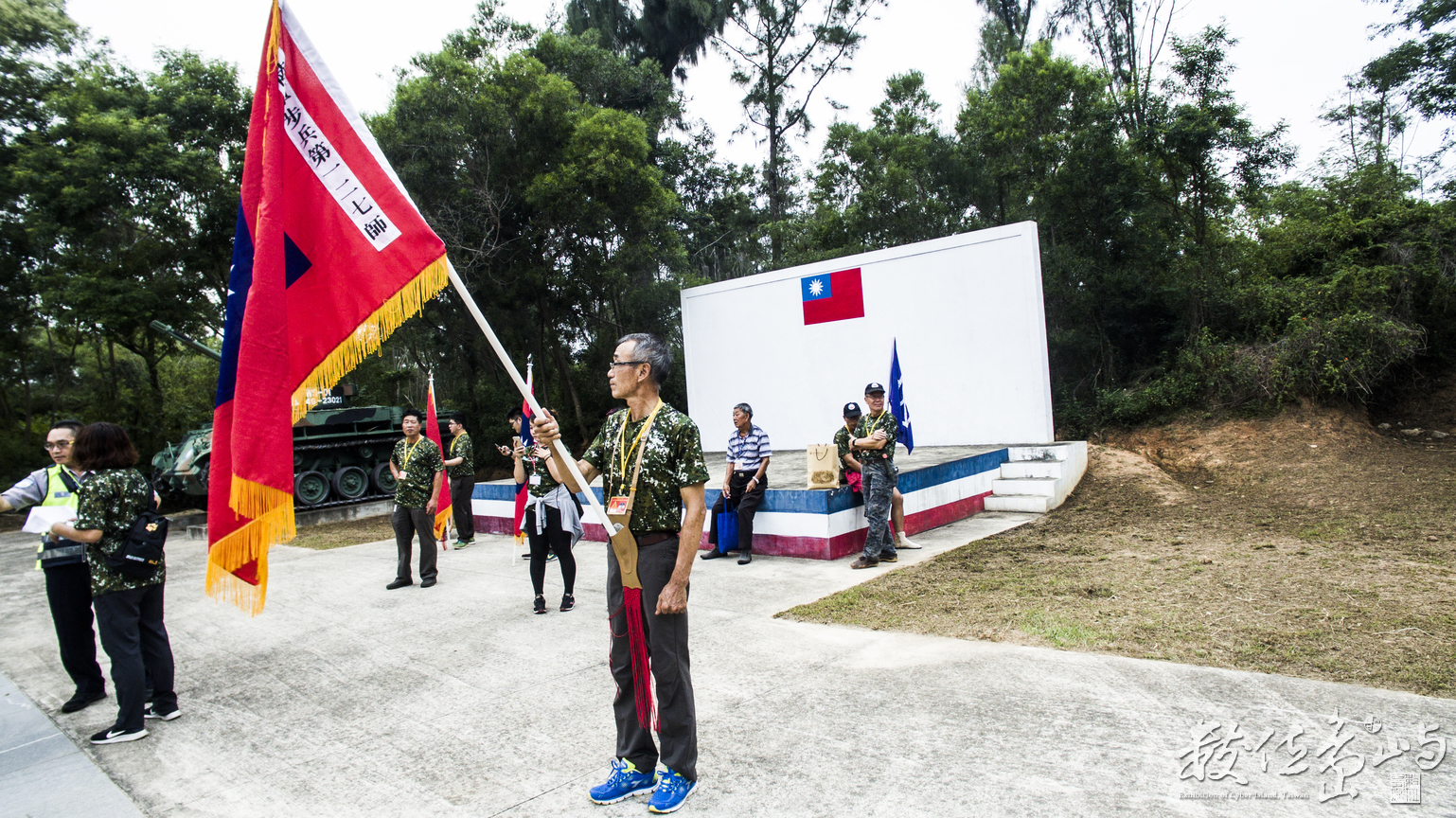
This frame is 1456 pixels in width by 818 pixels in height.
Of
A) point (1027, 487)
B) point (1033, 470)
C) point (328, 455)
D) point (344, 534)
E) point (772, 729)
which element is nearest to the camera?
point (772, 729)

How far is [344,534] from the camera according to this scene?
12.3m

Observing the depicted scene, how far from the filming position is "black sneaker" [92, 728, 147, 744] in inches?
147

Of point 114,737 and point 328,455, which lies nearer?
point 114,737

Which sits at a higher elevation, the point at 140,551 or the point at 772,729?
the point at 140,551

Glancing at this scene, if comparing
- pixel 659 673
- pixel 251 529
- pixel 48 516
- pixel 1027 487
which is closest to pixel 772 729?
pixel 659 673

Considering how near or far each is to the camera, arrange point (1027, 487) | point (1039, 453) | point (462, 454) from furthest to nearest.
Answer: point (1039, 453)
point (1027, 487)
point (462, 454)

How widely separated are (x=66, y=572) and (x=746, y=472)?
5.03m

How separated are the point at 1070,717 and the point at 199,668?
5.07 meters

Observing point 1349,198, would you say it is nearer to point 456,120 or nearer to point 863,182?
point 863,182

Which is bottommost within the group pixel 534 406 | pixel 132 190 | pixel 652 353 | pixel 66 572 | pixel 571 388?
pixel 66 572

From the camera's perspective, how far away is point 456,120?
56.5 feet

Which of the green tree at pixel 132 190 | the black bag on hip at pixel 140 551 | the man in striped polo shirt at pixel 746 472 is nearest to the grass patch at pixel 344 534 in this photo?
the man in striped polo shirt at pixel 746 472

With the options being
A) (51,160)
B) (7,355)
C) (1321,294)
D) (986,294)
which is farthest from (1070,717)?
(7,355)

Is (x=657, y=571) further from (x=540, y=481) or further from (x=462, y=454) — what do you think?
(x=462, y=454)
